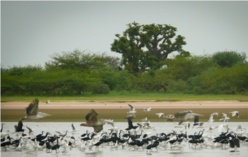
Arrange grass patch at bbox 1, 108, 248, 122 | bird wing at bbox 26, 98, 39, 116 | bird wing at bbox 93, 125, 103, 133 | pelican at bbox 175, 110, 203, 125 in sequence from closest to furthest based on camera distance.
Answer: bird wing at bbox 93, 125, 103, 133, bird wing at bbox 26, 98, 39, 116, pelican at bbox 175, 110, 203, 125, grass patch at bbox 1, 108, 248, 122

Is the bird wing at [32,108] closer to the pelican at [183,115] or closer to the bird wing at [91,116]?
the bird wing at [91,116]

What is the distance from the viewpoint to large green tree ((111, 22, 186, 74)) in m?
60.9

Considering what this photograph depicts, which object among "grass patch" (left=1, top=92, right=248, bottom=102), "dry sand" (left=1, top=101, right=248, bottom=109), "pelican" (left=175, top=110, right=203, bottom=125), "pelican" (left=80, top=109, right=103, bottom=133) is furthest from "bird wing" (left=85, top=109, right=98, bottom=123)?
"grass patch" (left=1, top=92, right=248, bottom=102)

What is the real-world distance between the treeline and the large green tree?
3574 mm

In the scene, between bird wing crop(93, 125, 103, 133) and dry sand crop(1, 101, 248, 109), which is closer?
bird wing crop(93, 125, 103, 133)

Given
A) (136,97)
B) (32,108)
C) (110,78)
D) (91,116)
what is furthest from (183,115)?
(110,78)

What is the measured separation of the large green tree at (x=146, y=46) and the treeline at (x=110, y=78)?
3574 mm

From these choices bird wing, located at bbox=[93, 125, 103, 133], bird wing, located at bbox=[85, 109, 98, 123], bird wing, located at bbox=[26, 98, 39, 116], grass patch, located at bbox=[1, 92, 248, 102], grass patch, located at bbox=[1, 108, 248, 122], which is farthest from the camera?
grass patch, located at bbox=[1, 92, 248, 102]

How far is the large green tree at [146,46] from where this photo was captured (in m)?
60.9

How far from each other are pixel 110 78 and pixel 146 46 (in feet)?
43.0

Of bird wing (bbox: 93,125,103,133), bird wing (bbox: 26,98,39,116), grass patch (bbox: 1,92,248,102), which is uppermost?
grass patch (bbox: 1,92,248,102)

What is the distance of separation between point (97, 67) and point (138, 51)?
5.89 meters

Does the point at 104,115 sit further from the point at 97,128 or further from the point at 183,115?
the point at 97,128

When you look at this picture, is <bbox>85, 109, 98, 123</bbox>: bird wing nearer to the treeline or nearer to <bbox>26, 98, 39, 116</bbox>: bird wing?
<bbox>26, 98, 39, 116</bbox>: bird wing
